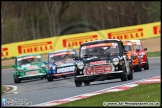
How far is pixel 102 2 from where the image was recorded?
219 feet

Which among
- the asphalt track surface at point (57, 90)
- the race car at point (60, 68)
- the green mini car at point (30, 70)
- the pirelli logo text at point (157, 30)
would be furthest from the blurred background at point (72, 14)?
the asphalt track surface at point (57, 90)

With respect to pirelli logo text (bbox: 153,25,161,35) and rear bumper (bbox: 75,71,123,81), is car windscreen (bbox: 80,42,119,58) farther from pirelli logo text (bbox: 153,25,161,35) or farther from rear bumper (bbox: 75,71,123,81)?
pirelli logo text (bbox: 153,25,161,35)

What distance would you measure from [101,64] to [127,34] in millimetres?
28423

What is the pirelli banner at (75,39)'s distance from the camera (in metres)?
46.7

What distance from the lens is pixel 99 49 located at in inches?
768

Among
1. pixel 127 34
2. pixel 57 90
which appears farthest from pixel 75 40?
pixel 57 90

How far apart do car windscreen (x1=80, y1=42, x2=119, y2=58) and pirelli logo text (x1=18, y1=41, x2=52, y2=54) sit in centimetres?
2733

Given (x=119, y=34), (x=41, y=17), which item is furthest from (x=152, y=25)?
(x=41, y=17)

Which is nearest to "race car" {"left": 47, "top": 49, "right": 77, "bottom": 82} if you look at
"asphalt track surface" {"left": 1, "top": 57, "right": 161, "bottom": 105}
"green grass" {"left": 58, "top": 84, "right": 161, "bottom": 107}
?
"asphalt track surface" {"left": 1, "top": 57, "right": 161, "bottom": 105}

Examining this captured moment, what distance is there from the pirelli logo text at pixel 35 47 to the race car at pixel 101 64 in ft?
90.2

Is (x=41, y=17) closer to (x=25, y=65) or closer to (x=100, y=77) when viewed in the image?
(x=25, y=65)

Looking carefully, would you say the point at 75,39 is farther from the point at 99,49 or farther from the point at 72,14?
the point at 99,49

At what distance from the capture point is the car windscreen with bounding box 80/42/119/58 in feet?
63.6

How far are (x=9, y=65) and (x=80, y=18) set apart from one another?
2920cm
